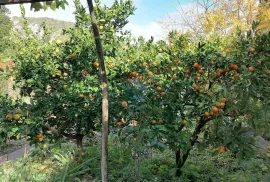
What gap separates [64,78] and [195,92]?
153 centimetres

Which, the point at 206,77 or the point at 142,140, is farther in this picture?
the point at 206,77

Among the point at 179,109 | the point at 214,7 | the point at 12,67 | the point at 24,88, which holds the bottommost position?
the point at 179,109

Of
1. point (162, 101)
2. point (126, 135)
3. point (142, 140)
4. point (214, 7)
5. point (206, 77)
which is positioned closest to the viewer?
point (142, 140)

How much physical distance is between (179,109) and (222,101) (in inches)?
17.1

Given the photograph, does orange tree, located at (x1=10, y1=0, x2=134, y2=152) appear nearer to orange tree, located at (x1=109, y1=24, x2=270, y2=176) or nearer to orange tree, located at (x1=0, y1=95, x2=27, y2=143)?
orange tree, located at (x1=0, y1=95, x2=27, y2=143)

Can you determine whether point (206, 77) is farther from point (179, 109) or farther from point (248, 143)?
point (248, 143)

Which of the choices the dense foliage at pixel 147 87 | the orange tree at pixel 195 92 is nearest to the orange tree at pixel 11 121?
the dense foliage at pixel 147 87

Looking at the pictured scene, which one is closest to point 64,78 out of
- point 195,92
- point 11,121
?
point 11,121

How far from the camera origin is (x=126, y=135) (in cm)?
261

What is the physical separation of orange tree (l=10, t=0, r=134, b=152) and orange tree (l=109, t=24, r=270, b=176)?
375 mm

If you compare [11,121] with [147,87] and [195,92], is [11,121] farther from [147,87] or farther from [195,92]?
[195,92]

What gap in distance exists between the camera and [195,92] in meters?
2.89

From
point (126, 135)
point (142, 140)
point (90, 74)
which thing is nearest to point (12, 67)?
point (90, 74)

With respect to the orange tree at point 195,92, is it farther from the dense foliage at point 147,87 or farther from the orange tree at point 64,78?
the orange tree at point 64,78
